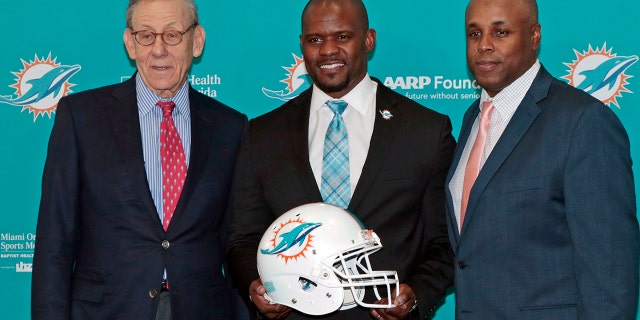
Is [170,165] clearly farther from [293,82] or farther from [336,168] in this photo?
[293,82]

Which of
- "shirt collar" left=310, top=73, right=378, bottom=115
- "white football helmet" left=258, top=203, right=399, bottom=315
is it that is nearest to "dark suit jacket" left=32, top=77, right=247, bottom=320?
"white football helmet" left=258, top=203, right=399, bottom=315

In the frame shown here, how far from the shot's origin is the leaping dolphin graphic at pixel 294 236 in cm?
322

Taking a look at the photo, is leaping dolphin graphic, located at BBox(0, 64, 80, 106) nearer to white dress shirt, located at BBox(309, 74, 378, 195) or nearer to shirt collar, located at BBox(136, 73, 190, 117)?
shirt collar, located at BBox(136, 73, 190, 117)

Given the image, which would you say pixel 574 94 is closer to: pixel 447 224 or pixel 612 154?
pixel 612 154

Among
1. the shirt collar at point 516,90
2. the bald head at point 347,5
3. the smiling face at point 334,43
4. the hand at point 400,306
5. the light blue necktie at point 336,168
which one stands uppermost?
the bald head at point 347,5

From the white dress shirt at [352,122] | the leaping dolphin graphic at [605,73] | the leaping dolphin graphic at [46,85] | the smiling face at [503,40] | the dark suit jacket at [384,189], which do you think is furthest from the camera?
the leaping dolphin graphic at [46,85]

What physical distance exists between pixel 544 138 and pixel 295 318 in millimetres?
1269

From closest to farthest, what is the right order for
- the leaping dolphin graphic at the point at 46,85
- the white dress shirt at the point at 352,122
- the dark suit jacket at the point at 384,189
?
the dark suit jacket at the point at 384,189, the white dress shirt at the point at 352,122, the leaping dolphin graphic at the point at 46,85

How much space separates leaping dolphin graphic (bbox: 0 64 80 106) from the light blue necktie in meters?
1.97

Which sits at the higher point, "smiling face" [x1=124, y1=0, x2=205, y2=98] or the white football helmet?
"smiling face" [x1=124, y1=0, x2=205, y2=98]

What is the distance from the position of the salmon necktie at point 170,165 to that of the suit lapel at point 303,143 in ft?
1.65

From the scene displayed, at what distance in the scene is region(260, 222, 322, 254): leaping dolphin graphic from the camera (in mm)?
3221

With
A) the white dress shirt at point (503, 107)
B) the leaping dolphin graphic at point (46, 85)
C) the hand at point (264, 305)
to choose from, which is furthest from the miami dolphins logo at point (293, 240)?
the leaping dolphin graphic at point (46, 85)

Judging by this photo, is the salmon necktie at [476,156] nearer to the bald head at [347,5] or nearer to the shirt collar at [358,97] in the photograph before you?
the shirt collar at [358,97]
